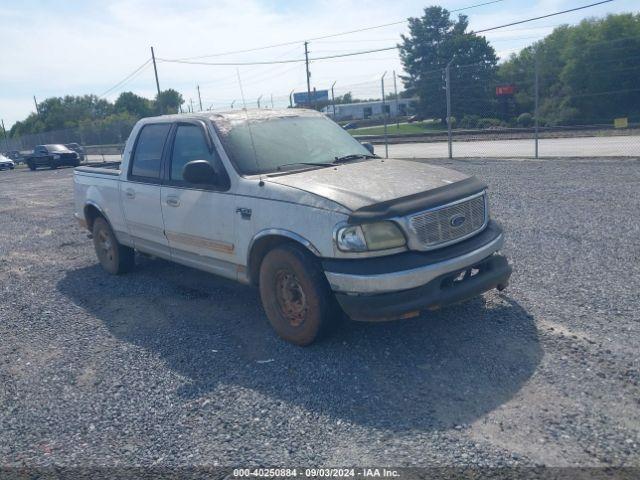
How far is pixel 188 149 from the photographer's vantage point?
5770 mm

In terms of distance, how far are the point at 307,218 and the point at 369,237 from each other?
508mm

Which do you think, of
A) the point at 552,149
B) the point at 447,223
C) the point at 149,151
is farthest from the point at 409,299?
the point at 552,149

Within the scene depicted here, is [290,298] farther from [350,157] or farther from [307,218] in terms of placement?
[350,157]

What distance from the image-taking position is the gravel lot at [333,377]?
3.36 m

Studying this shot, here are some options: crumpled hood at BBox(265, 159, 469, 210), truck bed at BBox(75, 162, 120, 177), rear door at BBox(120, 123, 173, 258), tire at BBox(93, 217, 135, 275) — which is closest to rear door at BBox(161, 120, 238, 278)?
rear door at BBox(120, 123, 173, 258)

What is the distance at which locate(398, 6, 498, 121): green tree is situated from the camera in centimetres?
2267

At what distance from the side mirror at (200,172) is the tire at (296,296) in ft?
3.10

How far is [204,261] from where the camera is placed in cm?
562

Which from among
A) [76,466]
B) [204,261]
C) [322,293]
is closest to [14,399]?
[76,466]

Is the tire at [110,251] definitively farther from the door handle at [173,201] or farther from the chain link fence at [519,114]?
the chain link fence at [519,114]

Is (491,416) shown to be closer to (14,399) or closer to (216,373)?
(216,373)

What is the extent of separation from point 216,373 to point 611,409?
8.67 ft

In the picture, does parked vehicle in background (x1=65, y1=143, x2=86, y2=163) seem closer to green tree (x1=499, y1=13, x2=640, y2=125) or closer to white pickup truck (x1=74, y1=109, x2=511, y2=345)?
green tree (x1=499, y1=13, x2=640, y2=125)

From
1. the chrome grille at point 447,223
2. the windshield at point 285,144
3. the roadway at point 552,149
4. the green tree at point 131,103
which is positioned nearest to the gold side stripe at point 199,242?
the windshield at point 285,144
